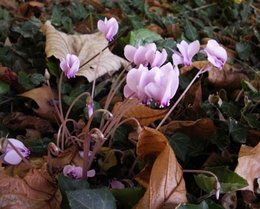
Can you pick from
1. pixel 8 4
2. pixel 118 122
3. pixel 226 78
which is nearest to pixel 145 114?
pixel 118 122

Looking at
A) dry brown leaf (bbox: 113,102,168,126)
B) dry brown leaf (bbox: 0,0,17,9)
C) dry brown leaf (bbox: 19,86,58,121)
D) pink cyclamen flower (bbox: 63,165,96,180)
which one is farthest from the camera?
dry brown leaf (bbox: 0,0,17,9)

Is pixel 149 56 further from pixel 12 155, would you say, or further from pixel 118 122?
pixel 12 155

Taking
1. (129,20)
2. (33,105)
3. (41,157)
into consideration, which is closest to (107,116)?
(41,157)

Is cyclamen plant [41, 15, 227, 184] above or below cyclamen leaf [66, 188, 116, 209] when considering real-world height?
above

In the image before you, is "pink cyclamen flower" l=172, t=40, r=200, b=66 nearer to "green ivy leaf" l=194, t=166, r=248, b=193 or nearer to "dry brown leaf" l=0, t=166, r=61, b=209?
"green ivy leaf" l=194, t=166, r=248, b=193

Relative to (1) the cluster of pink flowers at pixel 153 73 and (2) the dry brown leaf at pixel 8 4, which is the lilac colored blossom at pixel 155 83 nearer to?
(1) the cluster of pink flowers at pixel 153 73

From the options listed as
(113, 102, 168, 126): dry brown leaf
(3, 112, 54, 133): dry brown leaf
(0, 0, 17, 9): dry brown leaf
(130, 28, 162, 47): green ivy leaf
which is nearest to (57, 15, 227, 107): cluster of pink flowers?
(113, 102, 168, 126): dry brown leaf

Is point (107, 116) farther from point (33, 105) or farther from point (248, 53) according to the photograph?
point (248, 53)
